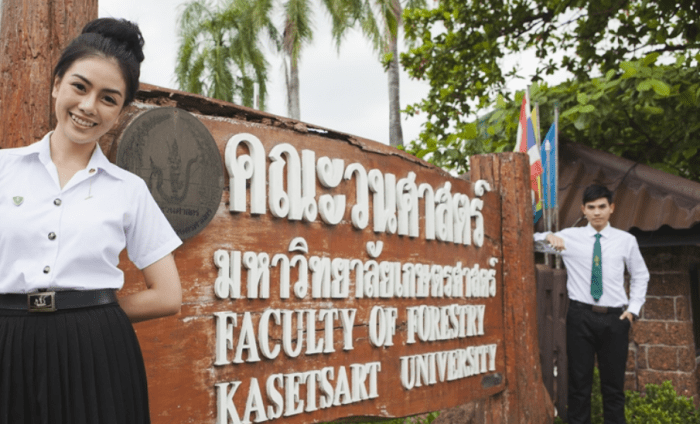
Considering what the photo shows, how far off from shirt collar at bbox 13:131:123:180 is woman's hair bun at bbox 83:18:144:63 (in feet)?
0.78

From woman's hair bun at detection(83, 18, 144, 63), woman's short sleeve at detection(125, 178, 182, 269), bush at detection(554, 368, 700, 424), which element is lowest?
bush at detection(554, 368, 700, 424)

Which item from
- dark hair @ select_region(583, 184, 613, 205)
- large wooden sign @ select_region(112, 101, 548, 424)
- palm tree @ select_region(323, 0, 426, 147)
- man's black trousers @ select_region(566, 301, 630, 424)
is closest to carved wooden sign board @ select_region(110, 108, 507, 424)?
large wooden sign @ select_region(112, 101, 548, 424)

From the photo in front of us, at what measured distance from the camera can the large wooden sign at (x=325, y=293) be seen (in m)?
2.17

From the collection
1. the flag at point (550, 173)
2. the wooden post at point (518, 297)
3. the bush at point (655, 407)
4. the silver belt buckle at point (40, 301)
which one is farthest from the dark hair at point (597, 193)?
the silver belt buckle at point (40, 301)

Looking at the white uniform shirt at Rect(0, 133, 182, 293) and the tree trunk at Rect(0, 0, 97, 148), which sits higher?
the tree trunk at Rect(0, 0, 97, 148)

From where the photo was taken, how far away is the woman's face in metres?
1.35

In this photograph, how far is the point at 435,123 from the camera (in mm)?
8211

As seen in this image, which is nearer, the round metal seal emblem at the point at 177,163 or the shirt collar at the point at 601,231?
the round metal seal emblem at the point at 177,163

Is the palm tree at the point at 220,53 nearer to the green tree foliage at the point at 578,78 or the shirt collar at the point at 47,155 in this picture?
the green tree foliage at the point at 578,78

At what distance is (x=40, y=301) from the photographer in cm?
127

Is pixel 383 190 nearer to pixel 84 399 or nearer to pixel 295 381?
pixel 295 381

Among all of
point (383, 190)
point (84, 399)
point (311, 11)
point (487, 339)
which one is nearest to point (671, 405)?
point (487, 339)

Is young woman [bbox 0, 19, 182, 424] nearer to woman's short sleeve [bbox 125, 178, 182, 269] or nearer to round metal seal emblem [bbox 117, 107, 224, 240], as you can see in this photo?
woman's short sleeve [bbox 125, 178, 182, 269]

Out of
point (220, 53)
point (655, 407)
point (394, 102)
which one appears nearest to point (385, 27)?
point (394, 102)
